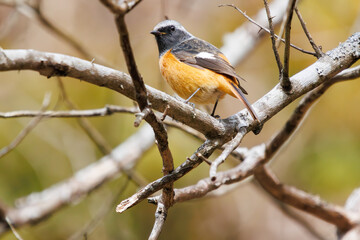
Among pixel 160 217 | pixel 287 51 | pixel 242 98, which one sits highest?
pixel 287 51

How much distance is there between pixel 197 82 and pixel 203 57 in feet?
1.00

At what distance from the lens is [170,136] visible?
5.22 meters

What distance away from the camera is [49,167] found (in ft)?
17.5

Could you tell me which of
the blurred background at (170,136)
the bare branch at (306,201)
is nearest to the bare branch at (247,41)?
the blurred background at (170,136)

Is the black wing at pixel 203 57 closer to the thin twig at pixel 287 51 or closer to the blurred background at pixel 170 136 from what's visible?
the thin twig at pixel 287 51

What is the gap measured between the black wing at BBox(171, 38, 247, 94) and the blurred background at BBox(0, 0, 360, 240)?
98 centimetres

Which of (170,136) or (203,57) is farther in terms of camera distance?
(170,136)

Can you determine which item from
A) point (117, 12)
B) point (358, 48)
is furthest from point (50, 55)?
point (358, 48)

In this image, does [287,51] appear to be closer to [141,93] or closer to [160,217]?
[141,93]

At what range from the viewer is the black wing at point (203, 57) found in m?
3.17

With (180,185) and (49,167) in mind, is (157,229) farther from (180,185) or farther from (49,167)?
(49,167)

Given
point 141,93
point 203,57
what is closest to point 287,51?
point 141,93

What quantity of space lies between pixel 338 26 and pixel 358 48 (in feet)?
10.7

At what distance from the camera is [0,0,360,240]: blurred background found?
5102 millimetres
